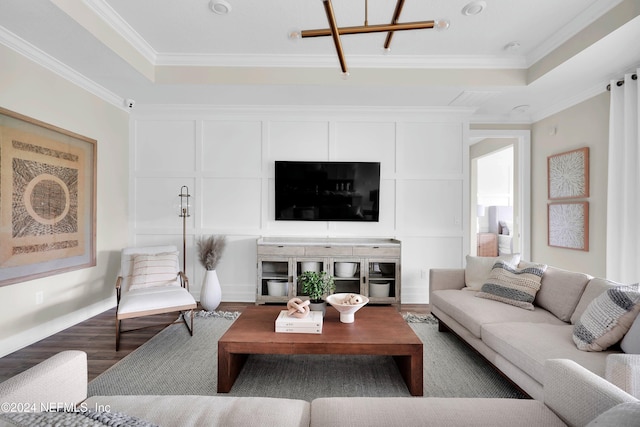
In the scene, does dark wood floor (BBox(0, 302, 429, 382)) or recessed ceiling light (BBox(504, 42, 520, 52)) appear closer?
dark wood floor (BBox(0, 302, 429, 382))

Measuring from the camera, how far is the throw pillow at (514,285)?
2.55m

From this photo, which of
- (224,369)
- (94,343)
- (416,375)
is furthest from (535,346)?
(94,343)

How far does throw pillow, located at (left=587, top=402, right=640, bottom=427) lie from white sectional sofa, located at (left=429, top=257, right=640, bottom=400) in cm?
51

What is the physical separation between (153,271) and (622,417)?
3.53m

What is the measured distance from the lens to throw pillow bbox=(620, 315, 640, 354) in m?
1.60

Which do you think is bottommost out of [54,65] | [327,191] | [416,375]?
[416,375]

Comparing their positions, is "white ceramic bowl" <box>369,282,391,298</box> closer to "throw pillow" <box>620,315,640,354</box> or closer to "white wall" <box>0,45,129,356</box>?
"throw pillow" <box>620,315,640,354</box>

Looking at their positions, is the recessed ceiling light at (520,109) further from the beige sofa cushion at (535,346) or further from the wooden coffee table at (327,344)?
the wooden coffee table at (327,344)

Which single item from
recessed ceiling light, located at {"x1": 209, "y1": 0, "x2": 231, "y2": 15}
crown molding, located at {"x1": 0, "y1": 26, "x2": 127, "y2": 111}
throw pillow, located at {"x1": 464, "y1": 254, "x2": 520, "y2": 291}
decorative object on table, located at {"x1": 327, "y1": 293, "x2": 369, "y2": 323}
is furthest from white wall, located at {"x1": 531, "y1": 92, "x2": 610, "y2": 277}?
crown molding, located at {"x1": 0, "y1": 26, "x2": 127, "y2": 111}

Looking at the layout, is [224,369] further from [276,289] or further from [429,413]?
[276,289]

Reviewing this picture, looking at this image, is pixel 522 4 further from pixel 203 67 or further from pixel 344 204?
pixel 203 67

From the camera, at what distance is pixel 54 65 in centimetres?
301

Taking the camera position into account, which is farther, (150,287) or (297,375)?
(150,287)

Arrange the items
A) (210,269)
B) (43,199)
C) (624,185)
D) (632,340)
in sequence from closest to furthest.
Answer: (632,340) < (43,199) < (624,185) < (210,269)
